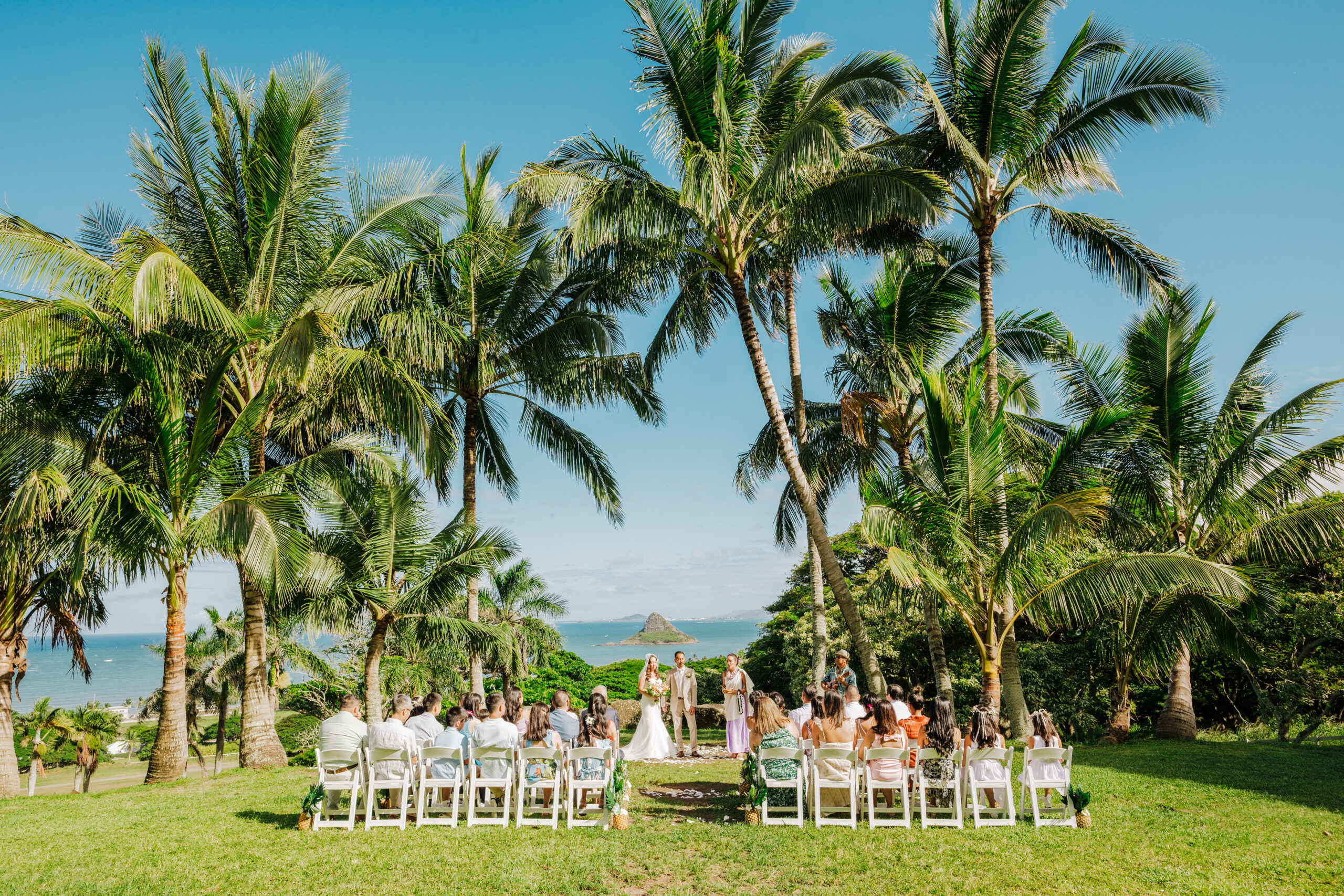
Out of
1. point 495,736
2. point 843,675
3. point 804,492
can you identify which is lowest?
point 495,736

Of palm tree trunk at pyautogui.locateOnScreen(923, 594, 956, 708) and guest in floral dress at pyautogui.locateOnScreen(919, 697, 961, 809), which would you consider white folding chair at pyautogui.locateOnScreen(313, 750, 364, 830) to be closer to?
guest in floral dress at pyautogui.locateOnScreen(919, 697, 961, 809)

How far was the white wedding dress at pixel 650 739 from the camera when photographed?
12.6m

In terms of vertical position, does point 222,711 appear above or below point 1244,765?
below

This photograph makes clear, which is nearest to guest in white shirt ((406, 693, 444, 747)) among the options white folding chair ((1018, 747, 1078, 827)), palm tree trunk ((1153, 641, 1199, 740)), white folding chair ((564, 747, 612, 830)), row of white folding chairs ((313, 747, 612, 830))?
row of white folding chairs ((313, 747, 612, 830))

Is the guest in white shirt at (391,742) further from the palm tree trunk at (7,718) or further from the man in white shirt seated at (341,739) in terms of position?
the palm tree trunk at (7,718)

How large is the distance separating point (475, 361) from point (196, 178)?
536 cm

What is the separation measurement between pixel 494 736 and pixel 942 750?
15.1ft

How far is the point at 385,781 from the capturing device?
7.80 meters

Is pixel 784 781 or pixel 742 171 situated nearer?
pixel 784 781

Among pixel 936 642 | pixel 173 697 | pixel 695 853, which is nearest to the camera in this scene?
pixel 695 853

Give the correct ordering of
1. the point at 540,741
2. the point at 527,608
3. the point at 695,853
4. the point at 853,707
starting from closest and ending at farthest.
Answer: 1. the point at 695,853
2. the point at 540,741
3. the point at 853,707
4. the point at 527,608

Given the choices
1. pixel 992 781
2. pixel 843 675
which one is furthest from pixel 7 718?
pixel 992 781

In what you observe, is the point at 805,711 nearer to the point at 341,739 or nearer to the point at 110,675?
the point at 341,739

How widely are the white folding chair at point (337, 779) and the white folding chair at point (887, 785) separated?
4895mm
